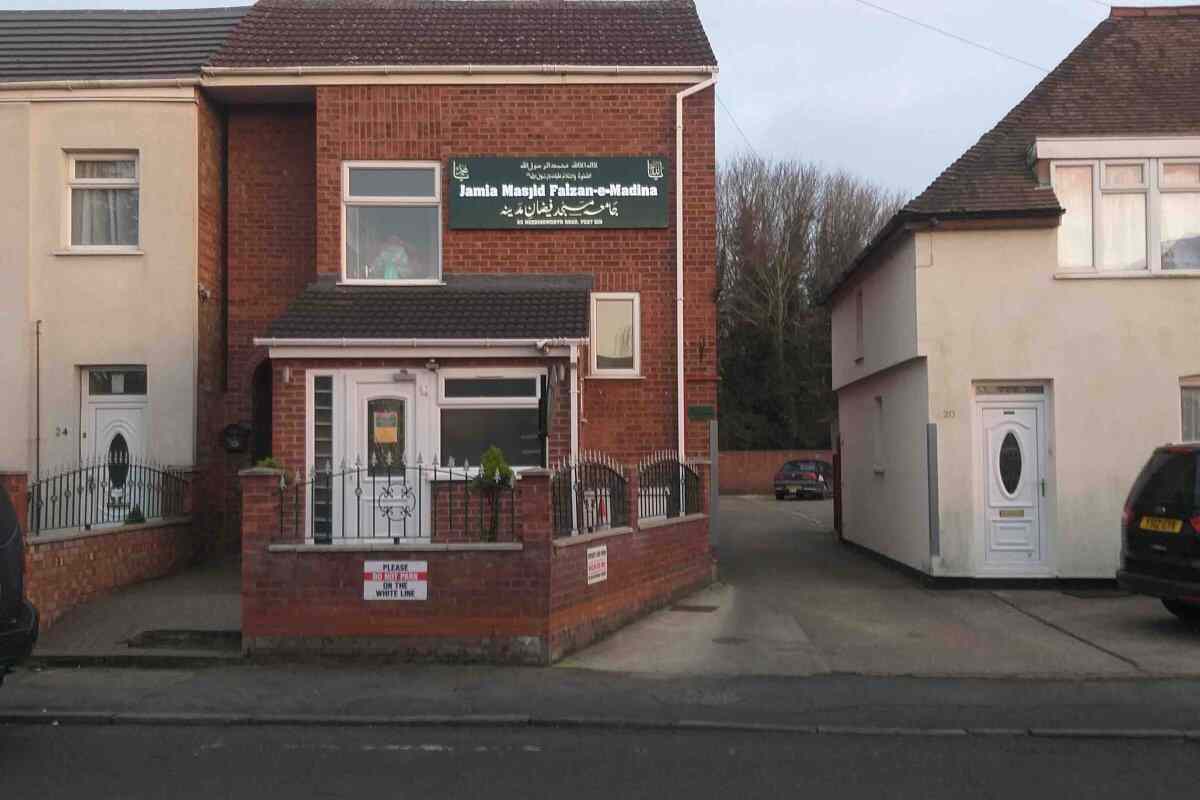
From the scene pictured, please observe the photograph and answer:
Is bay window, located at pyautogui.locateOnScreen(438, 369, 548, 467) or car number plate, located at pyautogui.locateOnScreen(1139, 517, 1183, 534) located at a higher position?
bay window, located at pyautogui.locateOnScreen(438, 369, 548, 467)

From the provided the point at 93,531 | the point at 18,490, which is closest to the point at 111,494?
the point at 93,531

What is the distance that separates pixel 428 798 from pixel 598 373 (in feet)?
31.3

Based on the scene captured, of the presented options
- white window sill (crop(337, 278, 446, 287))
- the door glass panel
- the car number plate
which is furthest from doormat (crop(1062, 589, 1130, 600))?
white window sill (crop(337, 278, 446, 287))

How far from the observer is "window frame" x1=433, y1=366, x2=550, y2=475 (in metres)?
14.0

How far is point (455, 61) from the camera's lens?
1595 centimetres

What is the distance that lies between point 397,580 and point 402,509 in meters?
0.87

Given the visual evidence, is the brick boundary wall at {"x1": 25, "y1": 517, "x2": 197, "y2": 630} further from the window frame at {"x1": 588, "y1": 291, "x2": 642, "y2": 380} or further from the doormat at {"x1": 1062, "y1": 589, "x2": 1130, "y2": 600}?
the doormat at {"x1": 1062, "y1": 589, "x2": 1130, "y2": 600}

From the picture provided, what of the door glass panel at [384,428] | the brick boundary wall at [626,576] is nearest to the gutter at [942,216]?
the brick boundary wall at [626,576]

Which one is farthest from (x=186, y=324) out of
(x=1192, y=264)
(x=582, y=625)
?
(x=1192, y=264)

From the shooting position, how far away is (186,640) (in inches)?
427

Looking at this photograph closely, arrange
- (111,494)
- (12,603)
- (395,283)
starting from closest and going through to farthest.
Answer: (12,603) < (111,494) < (395,283)

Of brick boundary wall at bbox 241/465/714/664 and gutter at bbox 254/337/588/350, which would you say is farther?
gutter at bbox 254/337/588/350

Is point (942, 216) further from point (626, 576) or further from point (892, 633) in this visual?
point (626, 576)

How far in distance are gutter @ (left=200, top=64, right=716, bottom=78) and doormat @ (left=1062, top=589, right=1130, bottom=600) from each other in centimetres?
817
